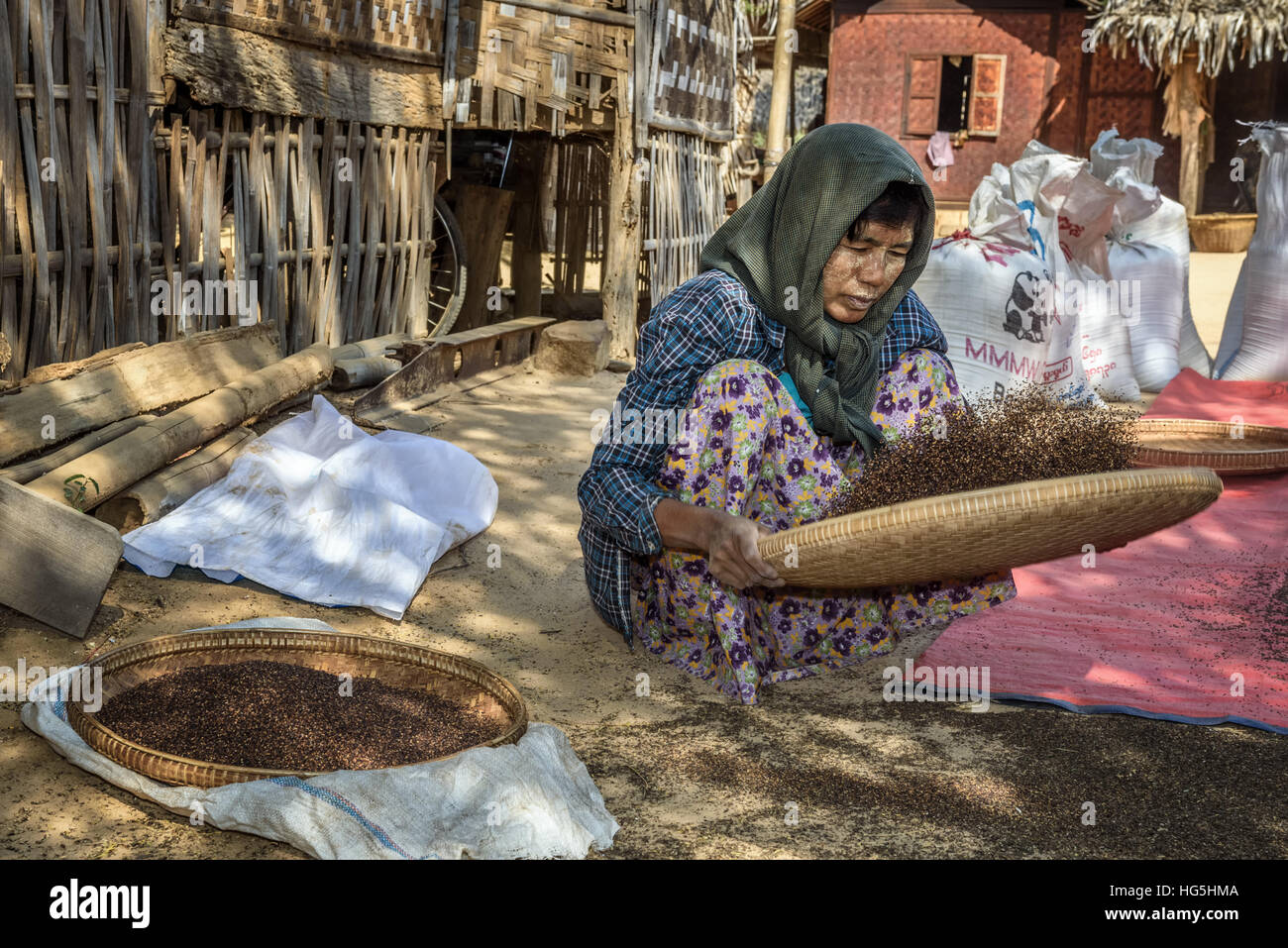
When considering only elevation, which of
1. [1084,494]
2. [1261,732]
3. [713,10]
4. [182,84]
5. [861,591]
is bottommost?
[1261,732]

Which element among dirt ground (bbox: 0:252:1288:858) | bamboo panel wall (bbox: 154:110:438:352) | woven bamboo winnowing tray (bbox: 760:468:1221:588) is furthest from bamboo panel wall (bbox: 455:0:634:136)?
woven bamboo winnowing tray (bbox: 760:468:1221:588)

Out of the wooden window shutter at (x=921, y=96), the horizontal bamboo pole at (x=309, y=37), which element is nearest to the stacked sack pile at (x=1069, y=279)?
the horizontal bamboo pole at (x=309, y=37)

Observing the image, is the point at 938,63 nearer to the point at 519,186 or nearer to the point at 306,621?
the point at 519,186

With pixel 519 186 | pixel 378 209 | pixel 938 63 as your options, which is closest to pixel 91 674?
pixel 378 209

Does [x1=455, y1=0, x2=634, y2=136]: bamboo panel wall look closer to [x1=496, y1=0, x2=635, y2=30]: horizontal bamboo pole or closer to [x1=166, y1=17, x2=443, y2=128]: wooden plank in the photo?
[x1=496, y1=0, x2=635, y2=30]: horizontal bamboo pole

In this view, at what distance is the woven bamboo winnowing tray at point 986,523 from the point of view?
2006 mm

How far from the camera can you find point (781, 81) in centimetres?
1120

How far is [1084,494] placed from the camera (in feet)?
6.57

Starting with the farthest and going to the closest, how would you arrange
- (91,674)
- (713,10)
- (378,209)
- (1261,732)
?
(713,10), (378,209), (1261,732), (91,674)

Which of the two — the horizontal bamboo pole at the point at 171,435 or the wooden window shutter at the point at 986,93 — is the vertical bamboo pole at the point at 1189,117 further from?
the horizontal bamboo pole at the point at 171,435

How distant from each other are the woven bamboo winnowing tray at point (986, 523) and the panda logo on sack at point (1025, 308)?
2800mm

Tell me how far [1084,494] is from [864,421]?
2.27 ft

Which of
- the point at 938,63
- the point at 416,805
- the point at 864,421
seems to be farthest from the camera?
the point at 938,63

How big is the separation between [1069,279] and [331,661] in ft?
13.6
